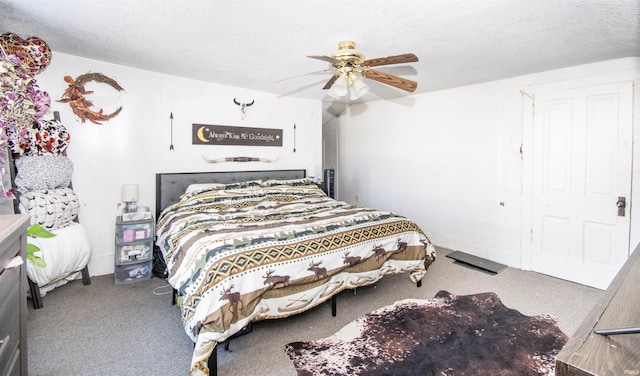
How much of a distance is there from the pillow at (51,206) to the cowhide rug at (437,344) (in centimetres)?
243

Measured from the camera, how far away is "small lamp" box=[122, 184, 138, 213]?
3.31m

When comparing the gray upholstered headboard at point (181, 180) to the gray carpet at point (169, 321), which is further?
the gray upholstered headboard at point (181, 180)

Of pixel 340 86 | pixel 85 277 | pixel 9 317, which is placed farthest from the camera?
pixel 85 277

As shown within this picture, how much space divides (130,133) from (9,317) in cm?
304

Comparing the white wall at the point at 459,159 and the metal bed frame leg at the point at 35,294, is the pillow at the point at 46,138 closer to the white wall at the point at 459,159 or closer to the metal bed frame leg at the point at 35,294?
the metal bed frame leg at the point at 35,294

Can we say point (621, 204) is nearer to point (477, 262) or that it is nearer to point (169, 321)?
point (477, 262)

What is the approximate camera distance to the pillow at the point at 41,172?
2637 mm

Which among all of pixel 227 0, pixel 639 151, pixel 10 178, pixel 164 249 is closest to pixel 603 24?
pixel 639 151

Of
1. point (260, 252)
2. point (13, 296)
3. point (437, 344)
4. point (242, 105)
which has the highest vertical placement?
point (242, 105)

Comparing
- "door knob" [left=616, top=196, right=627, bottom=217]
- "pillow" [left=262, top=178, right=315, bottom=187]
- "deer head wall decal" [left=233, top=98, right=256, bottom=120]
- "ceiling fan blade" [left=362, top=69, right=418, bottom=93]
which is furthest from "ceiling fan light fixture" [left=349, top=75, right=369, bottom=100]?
"door knob" [left=616, top=196, right=627, bottom=217]

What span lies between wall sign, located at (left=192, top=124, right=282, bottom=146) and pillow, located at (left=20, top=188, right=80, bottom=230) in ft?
4.75

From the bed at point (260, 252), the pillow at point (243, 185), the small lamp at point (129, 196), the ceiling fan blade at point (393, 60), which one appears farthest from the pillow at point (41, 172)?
the ceiling fan blade at point (393, 60)

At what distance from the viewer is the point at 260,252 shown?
203 centimetres

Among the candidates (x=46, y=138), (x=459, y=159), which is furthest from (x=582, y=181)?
(x=46, y=138)
